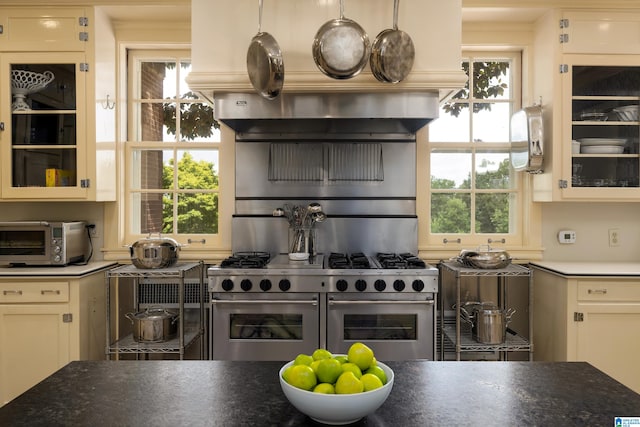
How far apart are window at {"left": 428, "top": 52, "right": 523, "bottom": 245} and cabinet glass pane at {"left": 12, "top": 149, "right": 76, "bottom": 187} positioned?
7.88 ft

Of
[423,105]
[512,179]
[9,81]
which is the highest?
[9,81]

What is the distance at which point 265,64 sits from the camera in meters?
2.47

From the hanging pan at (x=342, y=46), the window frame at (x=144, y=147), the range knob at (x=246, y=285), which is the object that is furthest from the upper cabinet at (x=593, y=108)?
the window frame at (x=144, y=147)

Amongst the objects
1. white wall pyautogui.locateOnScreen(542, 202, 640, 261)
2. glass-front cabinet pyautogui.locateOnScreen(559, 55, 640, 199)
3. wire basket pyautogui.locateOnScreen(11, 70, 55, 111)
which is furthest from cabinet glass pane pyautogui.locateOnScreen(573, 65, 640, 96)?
wire basket pyautogui.locateOnScreen(11, 70, 55, 111)

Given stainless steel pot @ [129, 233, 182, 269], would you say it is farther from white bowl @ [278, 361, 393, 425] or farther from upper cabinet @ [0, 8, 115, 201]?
white bowl @ [278, 361, 393, 425]

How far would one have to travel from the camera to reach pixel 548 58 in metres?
3.00

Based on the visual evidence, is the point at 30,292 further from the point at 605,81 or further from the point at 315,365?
the point at 605,81

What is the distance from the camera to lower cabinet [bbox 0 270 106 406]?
271 cm

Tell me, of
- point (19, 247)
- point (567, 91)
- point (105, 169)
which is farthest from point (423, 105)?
point (19, 247)

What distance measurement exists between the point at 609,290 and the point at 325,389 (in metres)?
2.45

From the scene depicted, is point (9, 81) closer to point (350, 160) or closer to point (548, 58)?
point (350, 160)

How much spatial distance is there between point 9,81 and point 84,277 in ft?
4.29

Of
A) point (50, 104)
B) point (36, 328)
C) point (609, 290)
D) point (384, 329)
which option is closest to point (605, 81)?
point (609, 290)

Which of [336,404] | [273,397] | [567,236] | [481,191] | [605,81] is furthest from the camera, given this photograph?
[481,191]
